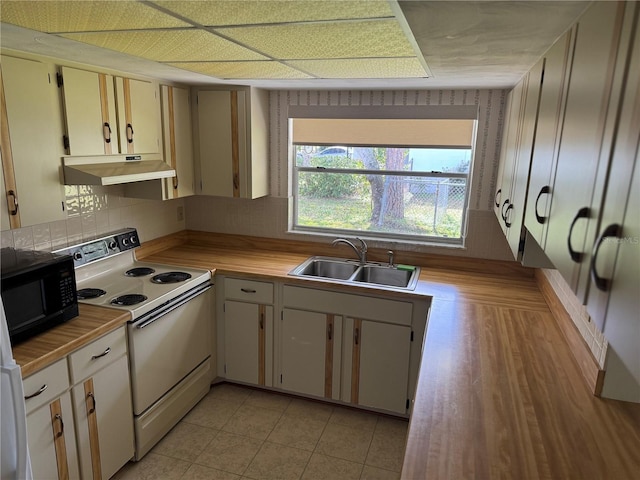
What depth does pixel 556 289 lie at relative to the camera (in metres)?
2.42

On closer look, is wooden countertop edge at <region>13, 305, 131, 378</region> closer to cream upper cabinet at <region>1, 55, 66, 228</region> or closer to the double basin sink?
cream upper cabinet at <region>1, 55, 66, 228</region>

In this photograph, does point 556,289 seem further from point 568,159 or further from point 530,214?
point 568,159

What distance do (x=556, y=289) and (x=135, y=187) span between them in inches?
107

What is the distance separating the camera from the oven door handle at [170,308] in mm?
2438

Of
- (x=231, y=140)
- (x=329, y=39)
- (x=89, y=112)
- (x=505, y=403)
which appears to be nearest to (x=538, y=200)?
(x=505, y=403)

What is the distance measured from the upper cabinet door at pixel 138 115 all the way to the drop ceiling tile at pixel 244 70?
0.52m

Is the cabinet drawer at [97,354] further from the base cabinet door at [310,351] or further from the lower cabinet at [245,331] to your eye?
the base cabinet door at [310,351]

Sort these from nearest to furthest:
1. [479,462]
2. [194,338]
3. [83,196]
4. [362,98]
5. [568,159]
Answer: [568,159], [479,462], [83,196], [194,338], [362,98]

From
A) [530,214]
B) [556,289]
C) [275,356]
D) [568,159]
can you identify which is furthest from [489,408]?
[275,356]

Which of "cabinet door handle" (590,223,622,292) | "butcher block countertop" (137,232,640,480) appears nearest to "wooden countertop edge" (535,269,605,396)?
"butcher block countertop" (137,232,640,480)

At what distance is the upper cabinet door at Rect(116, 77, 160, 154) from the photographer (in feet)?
8.64

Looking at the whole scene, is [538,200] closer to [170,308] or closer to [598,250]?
[598,250]

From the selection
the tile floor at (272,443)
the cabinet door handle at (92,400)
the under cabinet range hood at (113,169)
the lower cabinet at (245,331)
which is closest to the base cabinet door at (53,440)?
the cabinet door handle at (92,400)

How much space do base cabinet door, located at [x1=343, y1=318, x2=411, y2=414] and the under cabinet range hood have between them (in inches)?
61.5
